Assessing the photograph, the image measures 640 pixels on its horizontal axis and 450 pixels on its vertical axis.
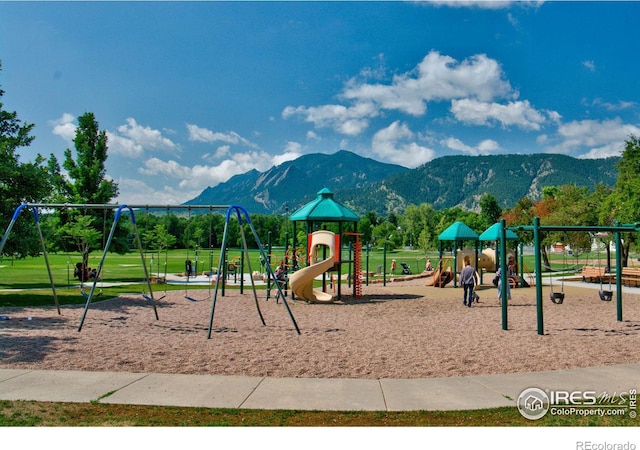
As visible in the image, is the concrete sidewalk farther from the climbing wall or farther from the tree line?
the climbing wall

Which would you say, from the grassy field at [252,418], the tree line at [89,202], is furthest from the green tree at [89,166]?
the grassy field at [252,418]

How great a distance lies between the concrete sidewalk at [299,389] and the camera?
6695 mm

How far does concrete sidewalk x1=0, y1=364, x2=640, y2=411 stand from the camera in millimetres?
6695

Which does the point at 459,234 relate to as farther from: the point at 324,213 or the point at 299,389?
the point at 299,389

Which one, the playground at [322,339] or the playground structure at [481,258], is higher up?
Result: the playground structure at [481,258]

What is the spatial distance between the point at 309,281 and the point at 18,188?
1077 centimetres

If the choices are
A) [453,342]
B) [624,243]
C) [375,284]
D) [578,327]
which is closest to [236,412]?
[453,342]

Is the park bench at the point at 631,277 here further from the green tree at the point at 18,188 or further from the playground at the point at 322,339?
the green tree at the point at 18,188

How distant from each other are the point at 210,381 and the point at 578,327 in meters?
10.4

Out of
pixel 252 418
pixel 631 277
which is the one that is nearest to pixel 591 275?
pixel 631 277

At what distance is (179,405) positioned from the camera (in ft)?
21.6

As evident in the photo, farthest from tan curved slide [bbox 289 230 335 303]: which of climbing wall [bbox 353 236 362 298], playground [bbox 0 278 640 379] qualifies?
climbing wall [bbox 353 236 362 298]

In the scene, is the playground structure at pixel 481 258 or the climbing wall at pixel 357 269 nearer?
the climbing wall at pixel 357 269

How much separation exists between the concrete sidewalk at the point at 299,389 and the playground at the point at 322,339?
20.9 inches
